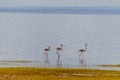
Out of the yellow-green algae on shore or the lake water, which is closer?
the yellow-green algae on shore

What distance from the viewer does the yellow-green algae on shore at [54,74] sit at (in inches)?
380

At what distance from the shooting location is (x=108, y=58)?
13.5 m

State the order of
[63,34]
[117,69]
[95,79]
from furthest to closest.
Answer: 1. [63,34]
2. [117,69]
3. [95,79]

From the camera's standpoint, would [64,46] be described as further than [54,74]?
Yes

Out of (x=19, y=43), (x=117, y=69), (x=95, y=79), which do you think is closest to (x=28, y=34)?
(x=19, y=43)

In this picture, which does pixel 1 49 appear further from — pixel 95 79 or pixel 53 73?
pixel 95 79

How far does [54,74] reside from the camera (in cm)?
1008

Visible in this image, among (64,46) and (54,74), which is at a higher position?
(64,46)

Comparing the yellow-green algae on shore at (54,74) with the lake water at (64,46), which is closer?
the yellow-green algae on shore at (54,74)

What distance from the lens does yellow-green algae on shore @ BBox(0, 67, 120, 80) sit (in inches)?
380

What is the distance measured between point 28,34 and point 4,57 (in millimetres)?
7215

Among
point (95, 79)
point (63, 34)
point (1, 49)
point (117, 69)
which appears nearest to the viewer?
point (95, 79)

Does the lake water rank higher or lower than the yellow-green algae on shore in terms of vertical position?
higher

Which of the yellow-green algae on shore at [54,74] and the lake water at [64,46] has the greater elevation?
the lake water at [64,46]
